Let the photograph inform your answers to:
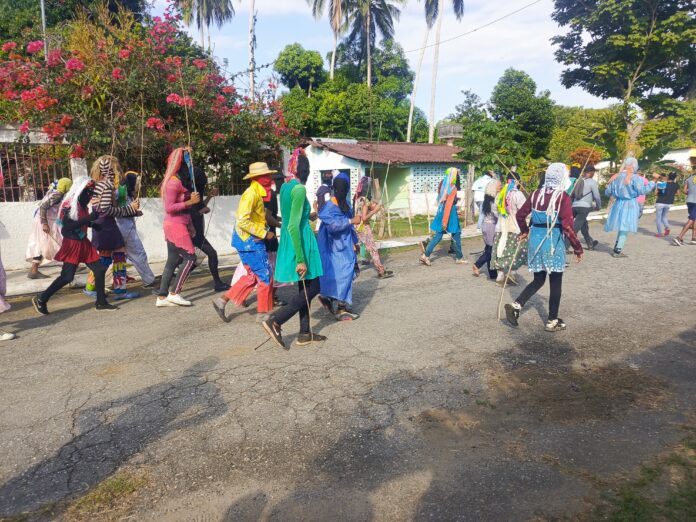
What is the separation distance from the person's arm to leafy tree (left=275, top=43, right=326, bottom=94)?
89.9ft

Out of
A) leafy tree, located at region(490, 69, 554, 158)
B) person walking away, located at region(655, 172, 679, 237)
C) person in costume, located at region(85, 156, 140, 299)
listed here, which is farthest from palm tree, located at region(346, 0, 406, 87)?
person in costume, located at region(85, 156, 140, 299)

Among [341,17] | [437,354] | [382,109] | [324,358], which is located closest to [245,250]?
[324,358]

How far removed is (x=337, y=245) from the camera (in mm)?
5492

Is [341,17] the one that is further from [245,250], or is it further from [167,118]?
[245,250]

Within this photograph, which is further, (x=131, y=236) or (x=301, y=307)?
(x=131, y=236)

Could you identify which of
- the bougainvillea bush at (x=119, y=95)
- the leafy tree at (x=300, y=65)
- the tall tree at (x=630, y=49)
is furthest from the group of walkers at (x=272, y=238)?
the leafy tree at (x=300, y=65)

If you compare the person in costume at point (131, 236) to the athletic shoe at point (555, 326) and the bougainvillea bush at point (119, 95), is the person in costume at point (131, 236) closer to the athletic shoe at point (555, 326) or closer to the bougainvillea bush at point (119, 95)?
the bougainvillea bush at point (119, 95)

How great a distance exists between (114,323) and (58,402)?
214 cm

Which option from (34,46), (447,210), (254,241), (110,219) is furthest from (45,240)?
(447,210)

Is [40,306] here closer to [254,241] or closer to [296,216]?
[254,241]

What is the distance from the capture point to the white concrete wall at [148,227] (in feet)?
29.3

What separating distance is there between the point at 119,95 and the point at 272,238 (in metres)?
5.35

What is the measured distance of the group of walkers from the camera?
4898mm

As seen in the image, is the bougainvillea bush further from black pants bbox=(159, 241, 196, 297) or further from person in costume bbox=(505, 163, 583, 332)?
person in costume bbox=(505, 163, 583, 332)
